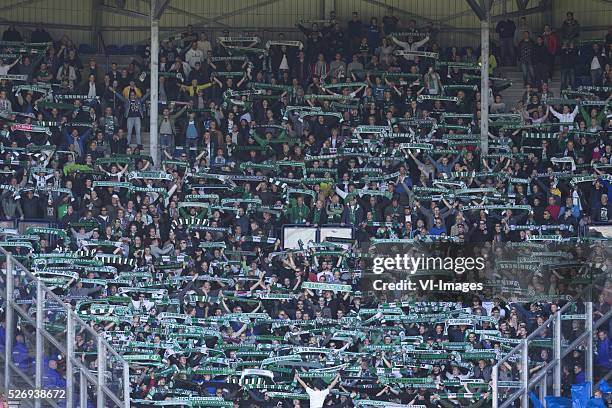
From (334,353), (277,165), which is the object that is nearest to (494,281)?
(334,353)

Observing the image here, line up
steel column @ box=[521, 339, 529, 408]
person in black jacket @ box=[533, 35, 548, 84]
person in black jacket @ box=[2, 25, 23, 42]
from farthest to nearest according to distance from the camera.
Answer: person in black jacket @ box=[2, 25, 23, 42] → person in black jacket @ box=[533, 35, 548, 84] → steel column @ box=[521, 339, 529, 408]

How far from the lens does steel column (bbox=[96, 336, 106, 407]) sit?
1909 cm

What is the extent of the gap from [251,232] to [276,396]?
13.8 feet

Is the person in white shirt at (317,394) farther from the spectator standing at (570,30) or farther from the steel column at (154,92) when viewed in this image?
the spectator standing at (570,30)

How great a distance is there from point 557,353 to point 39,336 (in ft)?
22.7

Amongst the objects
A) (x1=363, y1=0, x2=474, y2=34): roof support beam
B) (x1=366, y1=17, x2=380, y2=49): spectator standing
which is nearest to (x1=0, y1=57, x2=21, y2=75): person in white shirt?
(x1=366, y1=17, x2=380, y2=49): spectator standing

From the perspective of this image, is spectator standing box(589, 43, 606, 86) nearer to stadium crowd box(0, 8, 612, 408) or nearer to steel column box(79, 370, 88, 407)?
stadium crowd box(0, 8, 612, 408)

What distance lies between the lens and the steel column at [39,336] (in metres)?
18.8

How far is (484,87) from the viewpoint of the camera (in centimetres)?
2881

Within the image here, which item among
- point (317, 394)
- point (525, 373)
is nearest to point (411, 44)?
point (317, 394)

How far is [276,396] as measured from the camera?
2339 cm

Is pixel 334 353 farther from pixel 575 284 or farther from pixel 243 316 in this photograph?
pixel 575 284

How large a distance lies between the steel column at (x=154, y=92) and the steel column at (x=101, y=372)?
31.0 ft

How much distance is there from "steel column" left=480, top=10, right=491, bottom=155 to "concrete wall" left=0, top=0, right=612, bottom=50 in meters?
2.71
